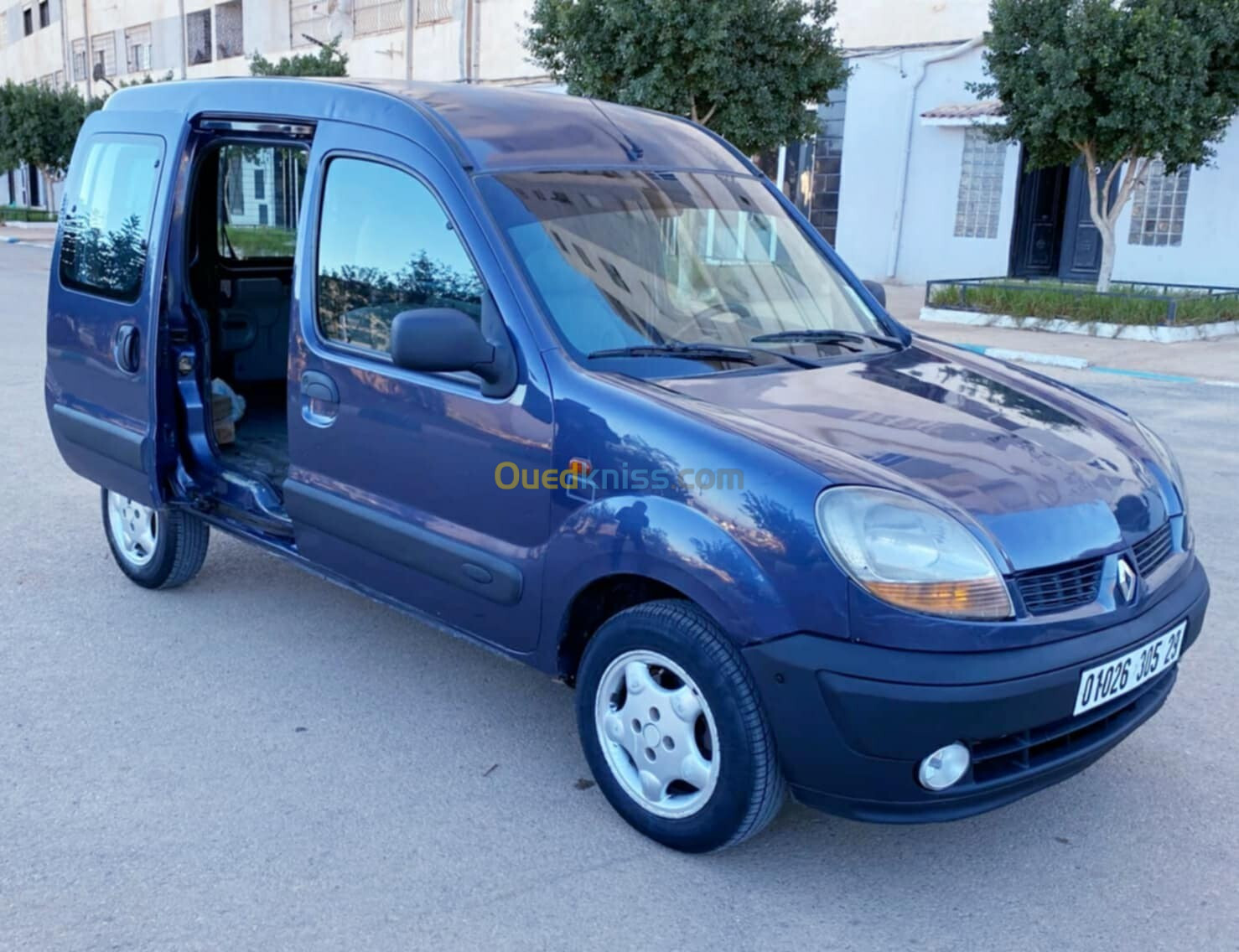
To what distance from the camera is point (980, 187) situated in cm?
2047

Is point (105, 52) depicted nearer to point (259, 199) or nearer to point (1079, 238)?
point (1079, 238)

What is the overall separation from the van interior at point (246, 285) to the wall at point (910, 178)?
→ 54.8 ft

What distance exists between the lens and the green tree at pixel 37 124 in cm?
3391

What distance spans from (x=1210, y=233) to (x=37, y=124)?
30.7 m

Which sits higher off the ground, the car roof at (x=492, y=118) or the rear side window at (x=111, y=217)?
the car roof at (x=492, y=118)

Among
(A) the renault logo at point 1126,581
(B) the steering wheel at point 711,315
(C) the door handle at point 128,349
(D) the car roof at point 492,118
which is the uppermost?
(D) the car roof at point 492,118

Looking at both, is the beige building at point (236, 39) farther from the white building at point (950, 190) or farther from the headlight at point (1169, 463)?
the headlight at point (1169, 463)

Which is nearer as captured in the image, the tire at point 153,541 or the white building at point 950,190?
the tire at point 153,541

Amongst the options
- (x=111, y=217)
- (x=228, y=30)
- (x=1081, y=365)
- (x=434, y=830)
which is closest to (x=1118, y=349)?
(x=1081, y=365)

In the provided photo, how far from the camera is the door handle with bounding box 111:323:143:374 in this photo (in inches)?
178

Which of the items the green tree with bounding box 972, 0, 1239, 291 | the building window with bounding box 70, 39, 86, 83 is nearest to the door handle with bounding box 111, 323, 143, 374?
the green tree with bounding box 972, 0, 1239, 291

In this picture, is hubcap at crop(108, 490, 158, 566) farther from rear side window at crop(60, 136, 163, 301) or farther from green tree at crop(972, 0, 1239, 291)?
green tree at crop(972, 0, 1239, 291)

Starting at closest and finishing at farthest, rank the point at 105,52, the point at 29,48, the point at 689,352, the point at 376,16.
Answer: the point at 689,352 < the point at 376,16 < the point at 105,52 < the point at 29,48

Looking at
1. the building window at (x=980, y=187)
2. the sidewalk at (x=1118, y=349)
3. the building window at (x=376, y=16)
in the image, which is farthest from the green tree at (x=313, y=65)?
the sidewalk at (x=1118, y=349)
